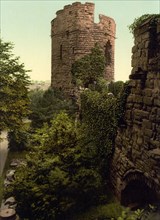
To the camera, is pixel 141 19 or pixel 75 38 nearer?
pixel 141 19

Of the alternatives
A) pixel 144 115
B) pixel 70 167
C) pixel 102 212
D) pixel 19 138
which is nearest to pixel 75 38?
pixel 19 138

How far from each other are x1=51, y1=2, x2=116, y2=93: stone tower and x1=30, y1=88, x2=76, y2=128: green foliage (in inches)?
66.0

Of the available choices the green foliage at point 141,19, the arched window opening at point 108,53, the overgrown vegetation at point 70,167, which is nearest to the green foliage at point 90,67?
the arched window opening at point 108,53

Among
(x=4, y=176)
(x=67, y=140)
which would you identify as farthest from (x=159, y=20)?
(x=4, y=176)

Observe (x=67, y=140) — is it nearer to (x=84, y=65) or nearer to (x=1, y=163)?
(x=1, y=163)

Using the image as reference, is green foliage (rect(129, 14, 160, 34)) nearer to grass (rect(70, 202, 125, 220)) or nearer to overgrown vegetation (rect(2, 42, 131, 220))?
overgrown vegetation (rect(2, 42, 131, 220))

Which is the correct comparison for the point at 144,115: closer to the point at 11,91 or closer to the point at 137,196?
the point at 137,196

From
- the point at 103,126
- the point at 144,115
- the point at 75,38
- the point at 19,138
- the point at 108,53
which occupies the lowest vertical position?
the point at 19,138

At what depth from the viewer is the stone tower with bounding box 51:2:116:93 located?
907 inches

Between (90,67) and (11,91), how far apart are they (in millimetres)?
6253

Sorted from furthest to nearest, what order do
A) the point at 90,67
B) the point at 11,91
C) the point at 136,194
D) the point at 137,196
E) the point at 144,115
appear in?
the point at 90,67, the point at 11,91, the point at 137,196, the point at 136,194, the point at 144,115

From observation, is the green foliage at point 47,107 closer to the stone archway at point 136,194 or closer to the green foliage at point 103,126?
the green foliage at point 103,126

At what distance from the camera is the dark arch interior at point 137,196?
9991 millimetres

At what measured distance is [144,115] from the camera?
815 cm
